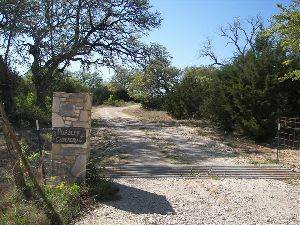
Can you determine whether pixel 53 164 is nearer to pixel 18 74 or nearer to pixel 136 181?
pixel 136 181

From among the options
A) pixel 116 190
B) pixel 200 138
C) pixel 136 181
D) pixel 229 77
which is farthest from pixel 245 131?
pixel 116 190

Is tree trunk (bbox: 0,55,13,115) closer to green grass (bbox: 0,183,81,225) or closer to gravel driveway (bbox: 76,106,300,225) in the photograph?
gravel driveway (bbox: 76,106,300,225)

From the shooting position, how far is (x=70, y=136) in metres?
8.98

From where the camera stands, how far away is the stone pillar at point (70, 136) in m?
8.97

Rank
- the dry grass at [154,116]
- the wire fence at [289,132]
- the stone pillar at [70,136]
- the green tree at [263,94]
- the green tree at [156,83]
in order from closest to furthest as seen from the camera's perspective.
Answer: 1. the stone pillar at [70,136]
2. the wire fence at [289,132]
3. the green tree at [263,94]
4. the dry grass at [154,116]
5. the green tree at [156,83]

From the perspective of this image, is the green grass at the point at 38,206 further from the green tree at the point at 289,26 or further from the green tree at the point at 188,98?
the green tree at the point at 188,98

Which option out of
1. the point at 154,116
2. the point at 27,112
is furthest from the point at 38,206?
the point at 154,116

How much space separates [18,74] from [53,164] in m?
14.9

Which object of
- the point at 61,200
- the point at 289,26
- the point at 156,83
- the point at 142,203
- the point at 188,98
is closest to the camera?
the point at 61,200

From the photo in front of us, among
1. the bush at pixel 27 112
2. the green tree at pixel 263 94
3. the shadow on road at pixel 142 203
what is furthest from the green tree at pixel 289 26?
the bush at pixel 27 112

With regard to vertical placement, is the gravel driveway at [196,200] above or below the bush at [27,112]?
below

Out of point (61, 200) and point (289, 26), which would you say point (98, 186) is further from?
point (289, 26)

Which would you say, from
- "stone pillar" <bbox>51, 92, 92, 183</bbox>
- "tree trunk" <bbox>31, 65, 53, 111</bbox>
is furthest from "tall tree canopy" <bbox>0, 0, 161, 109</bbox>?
"stone pillar" <bbox>51, 92, 92, 183</bbox>

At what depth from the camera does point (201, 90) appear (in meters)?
30.0
